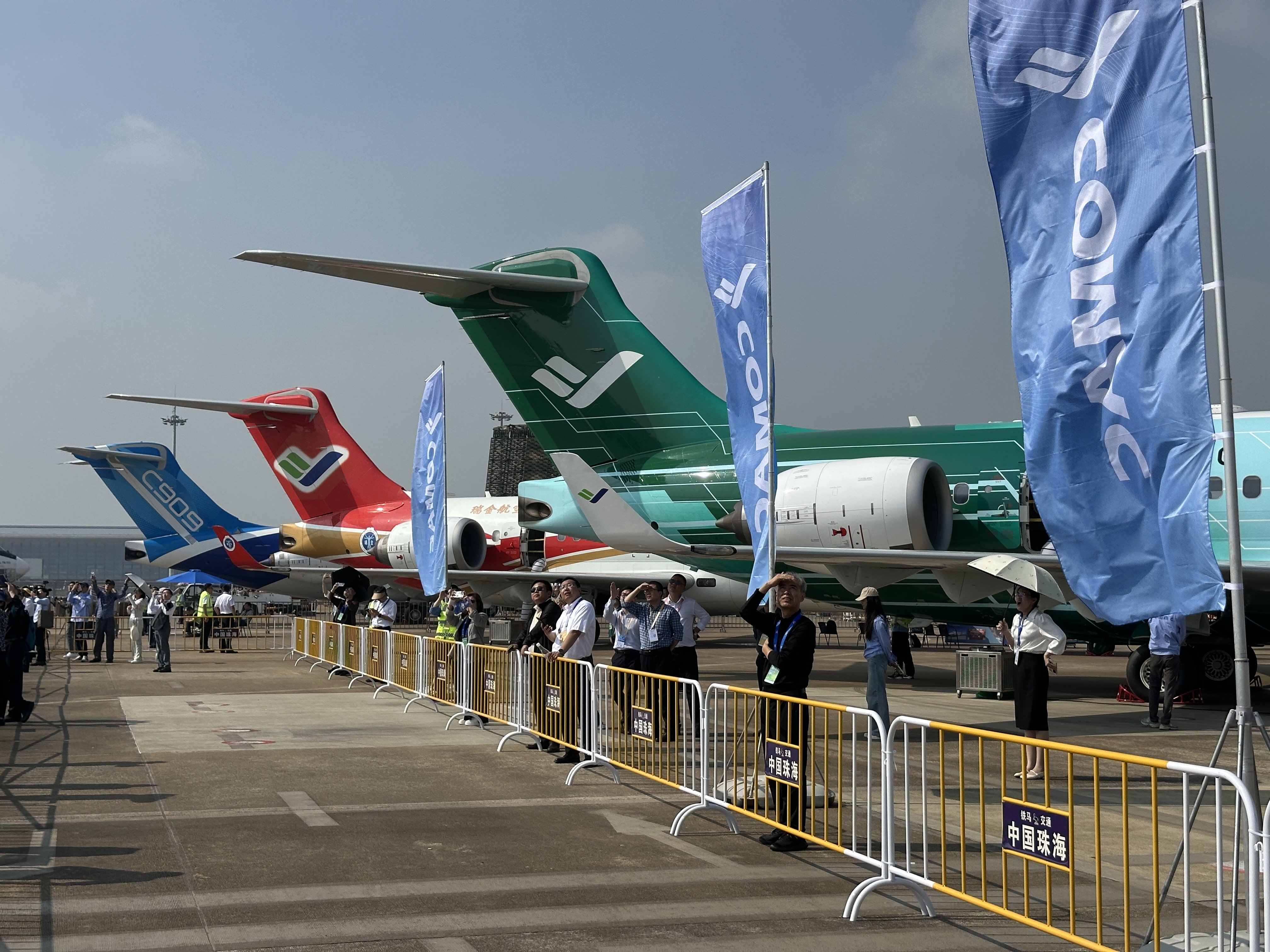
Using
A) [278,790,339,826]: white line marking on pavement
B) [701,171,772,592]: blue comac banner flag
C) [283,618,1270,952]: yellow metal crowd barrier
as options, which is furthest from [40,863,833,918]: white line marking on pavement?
[701,171,772,592]: blue comac banner flag

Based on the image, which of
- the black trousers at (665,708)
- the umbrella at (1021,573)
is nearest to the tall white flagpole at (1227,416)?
the black trousers at (665,708)

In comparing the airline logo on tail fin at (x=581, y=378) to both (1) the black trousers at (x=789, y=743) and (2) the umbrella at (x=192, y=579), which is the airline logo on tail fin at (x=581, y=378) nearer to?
(1) the black trousers at (x=789, y=743)

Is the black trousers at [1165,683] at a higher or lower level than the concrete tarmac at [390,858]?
higher

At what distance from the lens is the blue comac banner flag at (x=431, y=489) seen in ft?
54.1

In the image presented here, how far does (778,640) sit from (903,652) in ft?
42.6

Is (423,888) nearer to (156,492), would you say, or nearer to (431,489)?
(431,489)

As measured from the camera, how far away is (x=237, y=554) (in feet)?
144

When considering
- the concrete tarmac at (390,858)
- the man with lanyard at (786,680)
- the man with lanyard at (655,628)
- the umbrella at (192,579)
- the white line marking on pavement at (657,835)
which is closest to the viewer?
the concrete tarmac at (390,858)

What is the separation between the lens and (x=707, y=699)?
866 centimetres

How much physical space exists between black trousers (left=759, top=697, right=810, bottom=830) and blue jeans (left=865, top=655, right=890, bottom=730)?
3.29 m

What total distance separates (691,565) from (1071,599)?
6.22 m

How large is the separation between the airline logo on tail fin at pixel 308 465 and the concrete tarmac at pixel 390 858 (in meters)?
22.3

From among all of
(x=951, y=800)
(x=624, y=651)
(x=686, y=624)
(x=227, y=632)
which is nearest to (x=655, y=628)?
(x=624, y=651)

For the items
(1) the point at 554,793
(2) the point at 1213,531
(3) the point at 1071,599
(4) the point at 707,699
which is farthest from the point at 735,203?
(2) the point at 1213,531
